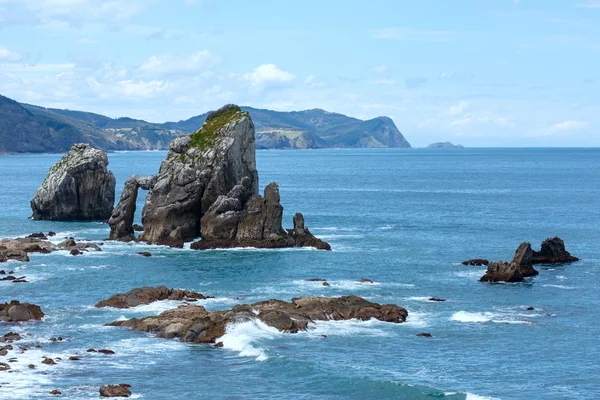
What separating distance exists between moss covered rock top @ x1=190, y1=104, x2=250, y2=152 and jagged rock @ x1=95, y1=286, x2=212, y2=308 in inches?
1550

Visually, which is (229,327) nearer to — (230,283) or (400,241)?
(230,283)

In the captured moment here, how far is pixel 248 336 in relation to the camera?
6312 centimetres

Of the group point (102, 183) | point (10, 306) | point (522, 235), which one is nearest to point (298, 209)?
point (102, 183)

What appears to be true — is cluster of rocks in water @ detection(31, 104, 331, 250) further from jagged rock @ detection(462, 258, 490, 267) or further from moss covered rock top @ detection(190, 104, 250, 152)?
jagged rock @ detection(462, 258, 490, 267)

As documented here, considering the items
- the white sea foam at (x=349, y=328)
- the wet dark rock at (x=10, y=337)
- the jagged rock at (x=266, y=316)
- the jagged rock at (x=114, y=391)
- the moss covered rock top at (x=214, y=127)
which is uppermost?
the moss covered rock top at (x=214, y=127)

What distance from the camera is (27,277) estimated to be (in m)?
85.8

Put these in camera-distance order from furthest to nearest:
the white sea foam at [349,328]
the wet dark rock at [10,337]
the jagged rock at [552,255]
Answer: the jagged rock at [552,255], the white sea foam at [349,328], the wet dark rock at [10,337]

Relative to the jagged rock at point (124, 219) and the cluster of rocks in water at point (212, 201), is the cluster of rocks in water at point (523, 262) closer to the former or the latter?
the cluster of rocks in water at point (212, 201)

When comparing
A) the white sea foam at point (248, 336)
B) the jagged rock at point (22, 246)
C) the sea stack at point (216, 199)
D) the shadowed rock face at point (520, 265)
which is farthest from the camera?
the sea stack at point (216, 199)

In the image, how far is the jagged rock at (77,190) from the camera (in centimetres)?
13175

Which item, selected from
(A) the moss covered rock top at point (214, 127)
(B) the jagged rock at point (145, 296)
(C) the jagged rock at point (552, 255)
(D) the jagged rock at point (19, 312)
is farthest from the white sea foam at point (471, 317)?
(A) the moss covered rock top at point (214, 127)

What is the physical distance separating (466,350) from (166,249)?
52.4 meters

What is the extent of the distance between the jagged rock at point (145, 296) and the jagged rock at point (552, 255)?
40.3 m

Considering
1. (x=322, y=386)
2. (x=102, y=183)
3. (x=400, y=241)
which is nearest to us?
(x=322, y=386)
